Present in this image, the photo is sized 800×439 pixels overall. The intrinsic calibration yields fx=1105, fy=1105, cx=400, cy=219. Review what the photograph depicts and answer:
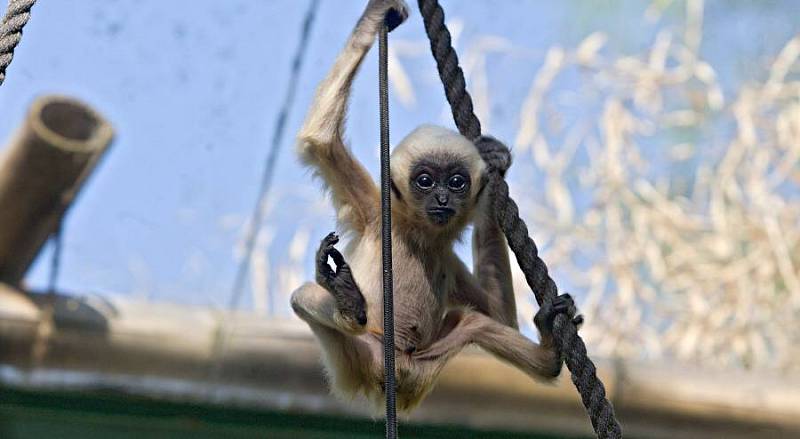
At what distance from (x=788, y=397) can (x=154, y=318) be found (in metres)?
3.58

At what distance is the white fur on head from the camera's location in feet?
13.7

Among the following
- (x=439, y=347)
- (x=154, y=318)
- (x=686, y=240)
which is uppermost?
(x=686, y=240)

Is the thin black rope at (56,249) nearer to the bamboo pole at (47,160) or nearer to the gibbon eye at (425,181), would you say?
the bamboo pole at (47,160)

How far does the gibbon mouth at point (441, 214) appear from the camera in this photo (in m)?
4.09

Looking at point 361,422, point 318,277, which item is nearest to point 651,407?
point 361,422

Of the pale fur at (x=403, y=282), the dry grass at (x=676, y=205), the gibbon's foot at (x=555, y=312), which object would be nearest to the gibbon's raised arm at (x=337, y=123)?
the pale fur at (x=403, y=282)

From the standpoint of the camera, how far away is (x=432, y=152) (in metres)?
4.19

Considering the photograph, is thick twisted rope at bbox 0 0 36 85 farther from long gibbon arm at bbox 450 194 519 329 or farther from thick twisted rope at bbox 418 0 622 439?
long gibbon arm at bbox 450 194 519 329

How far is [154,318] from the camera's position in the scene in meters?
6.25

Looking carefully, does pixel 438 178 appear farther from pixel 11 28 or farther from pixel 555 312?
pixel 11 28

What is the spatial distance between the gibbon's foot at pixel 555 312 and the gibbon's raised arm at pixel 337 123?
0.84 m

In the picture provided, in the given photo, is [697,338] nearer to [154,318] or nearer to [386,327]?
[154,318]

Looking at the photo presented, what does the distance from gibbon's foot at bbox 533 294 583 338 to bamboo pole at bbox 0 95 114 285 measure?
2.50 m

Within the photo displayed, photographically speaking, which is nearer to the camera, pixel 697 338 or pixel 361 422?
pixel 361 422
